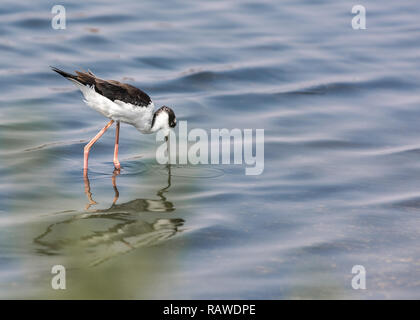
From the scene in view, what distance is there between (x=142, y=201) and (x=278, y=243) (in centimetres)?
186

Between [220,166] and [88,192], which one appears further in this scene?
[220,166]

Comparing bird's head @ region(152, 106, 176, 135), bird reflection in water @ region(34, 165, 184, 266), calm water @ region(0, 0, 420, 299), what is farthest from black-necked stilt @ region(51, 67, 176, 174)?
bird reflection in water @ region(34, 165, 184, 266)

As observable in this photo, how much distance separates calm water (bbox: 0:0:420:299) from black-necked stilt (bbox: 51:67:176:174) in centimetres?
50

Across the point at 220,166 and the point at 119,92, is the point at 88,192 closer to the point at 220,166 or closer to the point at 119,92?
the point at 119,92

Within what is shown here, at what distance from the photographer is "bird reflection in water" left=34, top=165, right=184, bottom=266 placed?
777 cm

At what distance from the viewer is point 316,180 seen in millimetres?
9961

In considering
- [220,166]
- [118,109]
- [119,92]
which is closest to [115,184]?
[118,109]

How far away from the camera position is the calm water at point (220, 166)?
7.48 meters

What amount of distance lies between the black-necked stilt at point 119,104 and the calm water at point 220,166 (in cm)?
50

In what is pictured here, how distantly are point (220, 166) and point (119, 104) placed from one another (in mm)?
1542

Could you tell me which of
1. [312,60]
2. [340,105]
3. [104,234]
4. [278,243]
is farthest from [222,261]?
[312,60]

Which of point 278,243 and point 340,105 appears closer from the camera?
point 278,243

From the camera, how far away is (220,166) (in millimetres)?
10422
